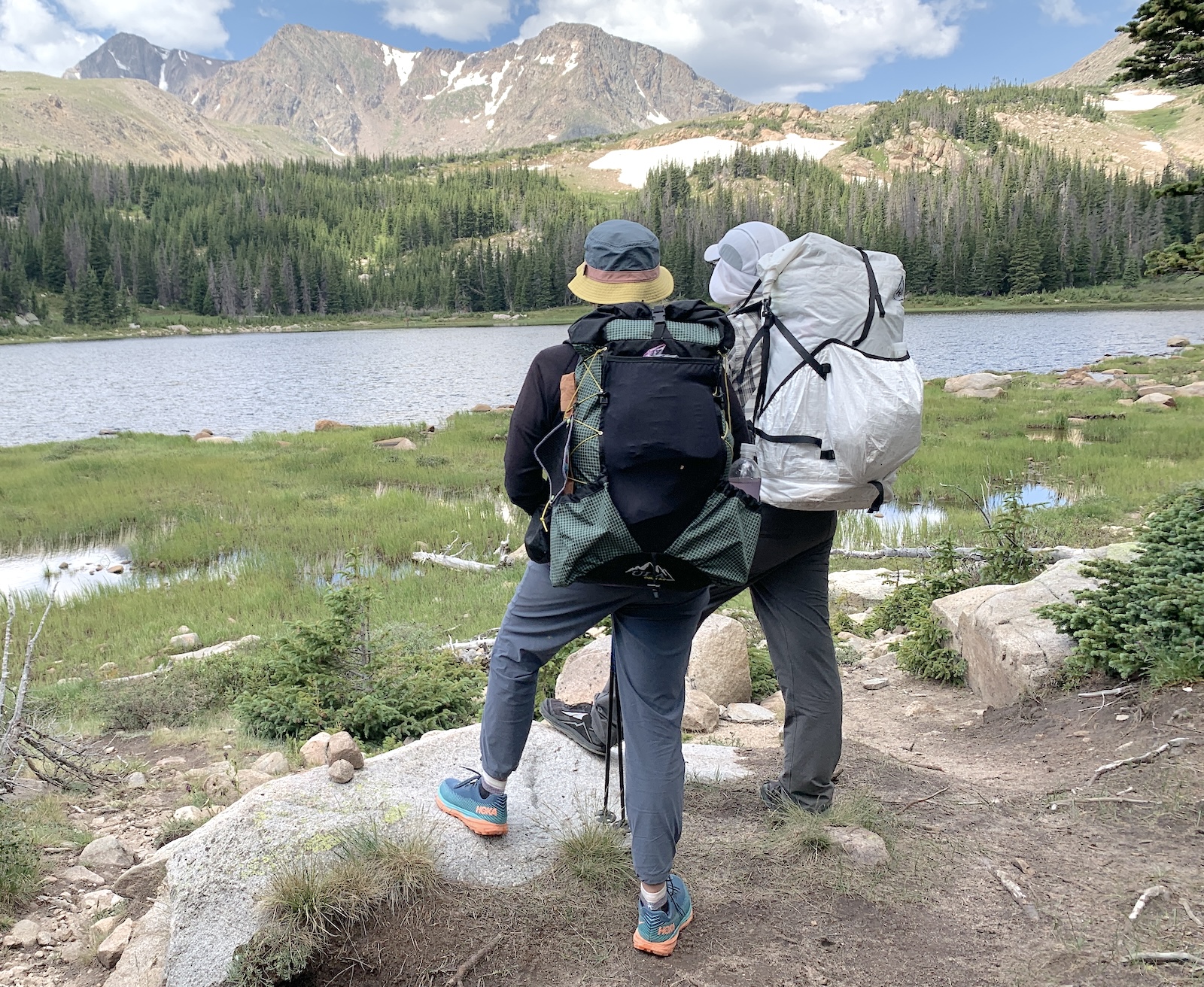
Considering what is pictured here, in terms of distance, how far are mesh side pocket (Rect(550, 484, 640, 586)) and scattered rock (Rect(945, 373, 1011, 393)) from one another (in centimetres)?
3404

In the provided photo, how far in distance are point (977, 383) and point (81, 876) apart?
1394 inches

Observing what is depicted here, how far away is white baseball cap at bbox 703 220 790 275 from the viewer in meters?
3.93

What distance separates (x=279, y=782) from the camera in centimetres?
431

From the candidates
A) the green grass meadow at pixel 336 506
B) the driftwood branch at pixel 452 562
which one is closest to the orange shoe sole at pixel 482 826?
the green grass meadow at pixel 336 506

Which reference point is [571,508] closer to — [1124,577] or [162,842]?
[162,842]

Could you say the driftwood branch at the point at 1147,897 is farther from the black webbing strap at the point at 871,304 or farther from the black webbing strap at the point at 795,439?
the black webbing strap at the point at 871,304

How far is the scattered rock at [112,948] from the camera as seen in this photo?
3.62m

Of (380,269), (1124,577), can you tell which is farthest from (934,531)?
(380,269)

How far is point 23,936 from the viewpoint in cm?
380

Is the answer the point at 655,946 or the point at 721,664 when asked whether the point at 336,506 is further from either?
the point at 655,946

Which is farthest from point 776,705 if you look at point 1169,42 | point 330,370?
point 330,370

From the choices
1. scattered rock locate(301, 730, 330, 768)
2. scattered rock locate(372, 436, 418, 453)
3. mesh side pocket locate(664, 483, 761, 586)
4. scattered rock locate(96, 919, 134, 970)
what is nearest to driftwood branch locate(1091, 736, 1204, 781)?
mesh side pocket locate(664, 483, 761, 586)

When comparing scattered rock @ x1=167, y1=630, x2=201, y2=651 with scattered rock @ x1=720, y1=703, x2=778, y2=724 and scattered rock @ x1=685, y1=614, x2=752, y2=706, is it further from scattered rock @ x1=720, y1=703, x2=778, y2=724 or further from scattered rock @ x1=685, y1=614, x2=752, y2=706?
scattered rock @ x1=720, y1=703, x2=778, y2=724

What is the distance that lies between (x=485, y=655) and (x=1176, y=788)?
5.65 m
